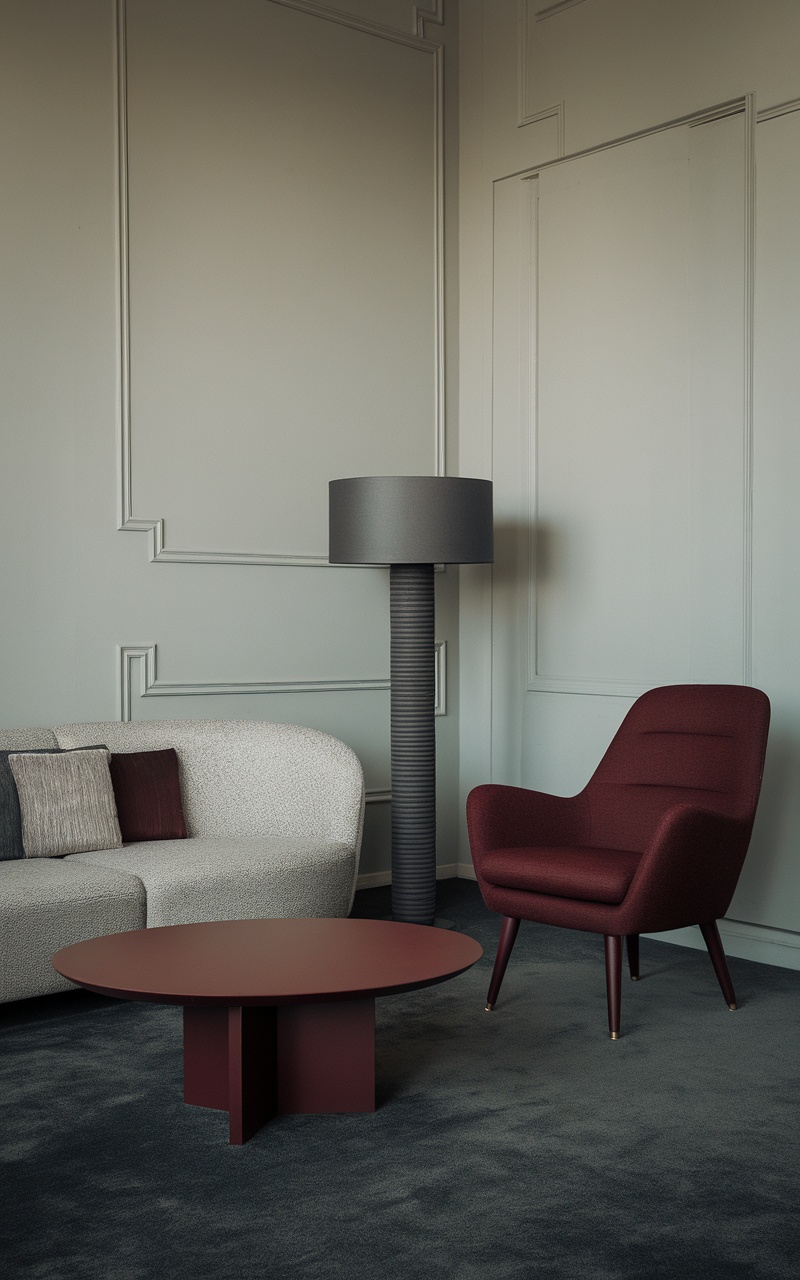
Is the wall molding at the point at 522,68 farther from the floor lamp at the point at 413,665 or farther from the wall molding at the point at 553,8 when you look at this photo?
the floor lamp at the point at 413,665

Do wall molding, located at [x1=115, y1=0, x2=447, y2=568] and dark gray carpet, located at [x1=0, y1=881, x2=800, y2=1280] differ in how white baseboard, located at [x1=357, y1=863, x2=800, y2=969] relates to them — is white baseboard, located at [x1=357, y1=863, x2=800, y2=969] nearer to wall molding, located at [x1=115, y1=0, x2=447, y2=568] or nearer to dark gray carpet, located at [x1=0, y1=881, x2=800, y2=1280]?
dark gray carpet, located at [x1=0, y1=881, x2=800, y2=1280]

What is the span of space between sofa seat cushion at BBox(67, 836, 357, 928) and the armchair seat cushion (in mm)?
546

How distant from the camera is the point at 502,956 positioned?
3090 mm

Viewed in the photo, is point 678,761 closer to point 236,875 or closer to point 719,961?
point 719,961

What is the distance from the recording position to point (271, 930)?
267cm

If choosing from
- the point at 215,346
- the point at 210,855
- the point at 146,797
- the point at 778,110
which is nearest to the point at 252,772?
the point at 146,797

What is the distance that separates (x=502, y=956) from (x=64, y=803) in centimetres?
129

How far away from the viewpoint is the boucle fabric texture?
3307 mm

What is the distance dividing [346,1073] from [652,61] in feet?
11.2

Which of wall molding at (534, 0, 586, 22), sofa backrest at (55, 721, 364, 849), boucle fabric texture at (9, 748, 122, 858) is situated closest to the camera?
boucle fabric texture at (9, 748, 122, 858)

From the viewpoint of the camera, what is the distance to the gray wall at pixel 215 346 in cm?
382

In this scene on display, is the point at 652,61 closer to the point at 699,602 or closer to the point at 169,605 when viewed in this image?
the point at 699,602

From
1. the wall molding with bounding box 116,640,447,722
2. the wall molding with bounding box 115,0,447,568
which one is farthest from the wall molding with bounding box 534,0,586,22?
the wall molding with bounding box 116,640,447,722

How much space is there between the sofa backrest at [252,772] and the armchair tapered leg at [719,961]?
1.07 meters
